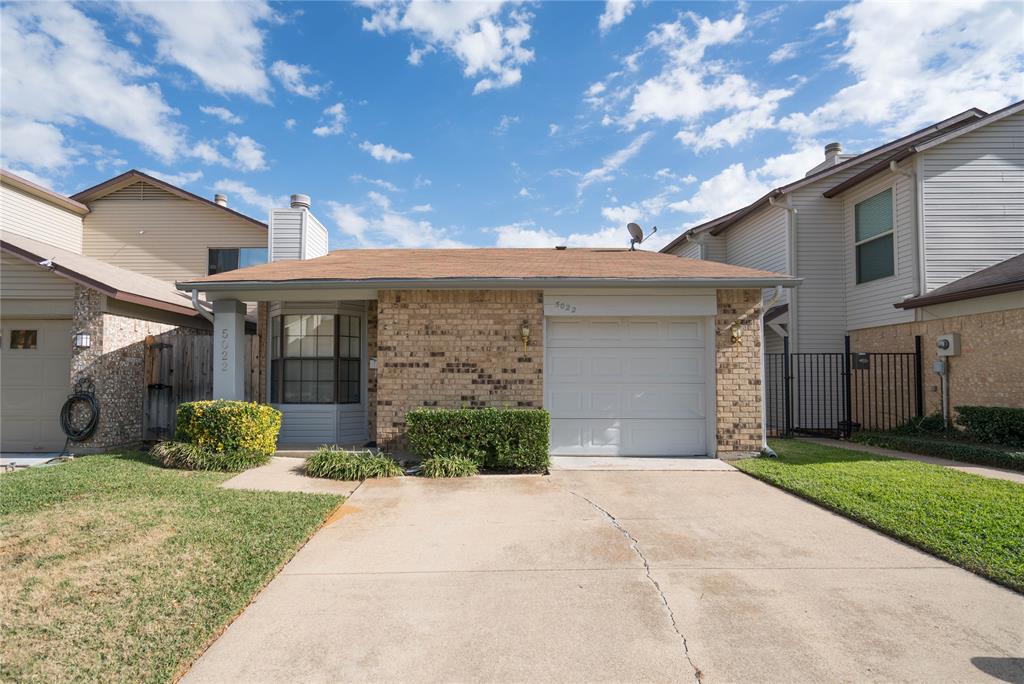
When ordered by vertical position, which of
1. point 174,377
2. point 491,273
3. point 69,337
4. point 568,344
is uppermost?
point 491,273

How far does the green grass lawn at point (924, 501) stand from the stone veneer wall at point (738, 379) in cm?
41

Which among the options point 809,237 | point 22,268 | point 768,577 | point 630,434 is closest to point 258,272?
point 22,268

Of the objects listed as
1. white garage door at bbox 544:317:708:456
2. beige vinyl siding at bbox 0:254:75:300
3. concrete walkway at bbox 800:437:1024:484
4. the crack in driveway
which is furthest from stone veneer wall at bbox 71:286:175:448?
concrete walkway at bbox 800:437:1024:484

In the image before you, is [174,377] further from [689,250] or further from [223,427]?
[689,250]

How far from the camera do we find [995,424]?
7887 millimetres

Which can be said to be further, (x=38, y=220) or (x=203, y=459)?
(x=38, y=220)

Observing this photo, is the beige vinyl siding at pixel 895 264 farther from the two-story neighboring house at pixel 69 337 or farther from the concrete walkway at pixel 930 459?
the two-story neighboring house at pixel 69 337

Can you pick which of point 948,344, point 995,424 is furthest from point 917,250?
point 995,424

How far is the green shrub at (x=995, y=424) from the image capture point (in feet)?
25.1

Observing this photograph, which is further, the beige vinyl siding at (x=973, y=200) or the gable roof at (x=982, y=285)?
Result: the beige vinyl siding at (x=973, y=200)

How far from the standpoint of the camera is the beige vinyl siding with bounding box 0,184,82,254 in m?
12.3

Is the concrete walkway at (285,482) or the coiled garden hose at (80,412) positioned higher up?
the coiled garden hose at (80,412)

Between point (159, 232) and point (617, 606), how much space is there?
15.3 meters

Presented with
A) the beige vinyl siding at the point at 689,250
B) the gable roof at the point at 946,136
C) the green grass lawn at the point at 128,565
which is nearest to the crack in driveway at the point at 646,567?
the green grass lawn at the point at 128,565
